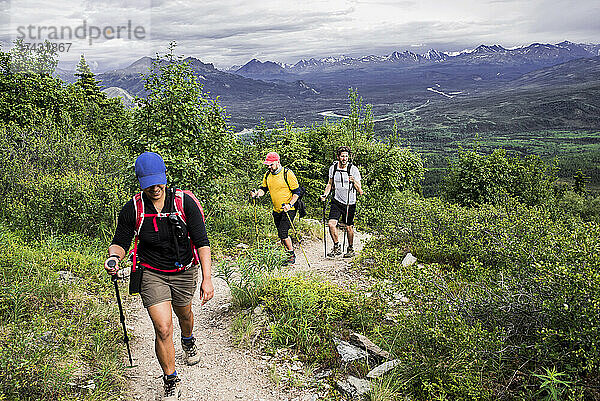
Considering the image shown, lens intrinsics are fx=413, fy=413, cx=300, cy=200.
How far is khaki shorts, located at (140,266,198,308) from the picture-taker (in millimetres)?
4078

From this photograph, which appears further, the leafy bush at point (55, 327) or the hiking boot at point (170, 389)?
the hiking boot at point (170, 389)

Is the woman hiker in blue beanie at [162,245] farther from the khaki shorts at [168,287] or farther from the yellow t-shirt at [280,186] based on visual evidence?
the yellow t-shirt at [280,186]

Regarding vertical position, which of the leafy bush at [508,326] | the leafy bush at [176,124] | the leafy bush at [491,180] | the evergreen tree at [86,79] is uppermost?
the evergreen tree at [86,79]

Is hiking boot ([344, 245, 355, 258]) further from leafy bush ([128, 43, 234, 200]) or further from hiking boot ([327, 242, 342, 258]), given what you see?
leafy bush ([128, 43, 234, 200])

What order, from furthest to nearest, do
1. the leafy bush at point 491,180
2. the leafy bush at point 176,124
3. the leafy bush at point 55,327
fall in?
the leafy bush at point 491,180, the leafy bush at point 176,124, the leafy bush at point 55,327

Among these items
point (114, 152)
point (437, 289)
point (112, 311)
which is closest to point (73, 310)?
point (112, 311)

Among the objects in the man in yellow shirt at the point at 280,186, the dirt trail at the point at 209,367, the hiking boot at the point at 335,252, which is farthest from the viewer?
the hiking boot at the point at 335,252

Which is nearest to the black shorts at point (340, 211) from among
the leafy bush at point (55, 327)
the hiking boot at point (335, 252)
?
the hiking boot at point (335, 252)

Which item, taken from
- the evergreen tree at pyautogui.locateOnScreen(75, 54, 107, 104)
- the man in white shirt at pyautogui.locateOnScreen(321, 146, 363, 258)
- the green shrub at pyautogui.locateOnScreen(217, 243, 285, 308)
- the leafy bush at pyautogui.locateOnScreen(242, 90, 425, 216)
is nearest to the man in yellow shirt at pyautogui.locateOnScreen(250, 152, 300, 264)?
the man in white shirt at pyautogui.locateOnScreen(321, 146, 363, 258)

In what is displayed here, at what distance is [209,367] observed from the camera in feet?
15.8

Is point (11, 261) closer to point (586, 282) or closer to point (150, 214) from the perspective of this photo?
point (150, 214)

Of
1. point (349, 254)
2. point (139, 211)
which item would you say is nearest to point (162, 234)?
point (139, 211)

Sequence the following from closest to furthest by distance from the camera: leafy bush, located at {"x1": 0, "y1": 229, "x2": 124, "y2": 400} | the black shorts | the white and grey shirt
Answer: leafy bush, located at {"x1": 0, "y1": 229, "x2": 124, "y2": 400} < the white and grey shirt < the black shorts

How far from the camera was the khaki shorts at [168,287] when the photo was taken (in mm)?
4078
